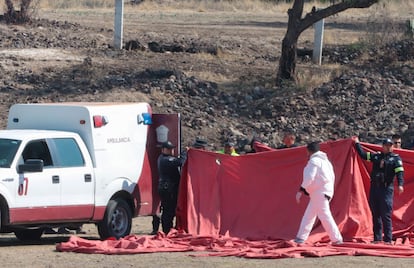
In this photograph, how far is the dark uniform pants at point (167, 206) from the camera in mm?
18734

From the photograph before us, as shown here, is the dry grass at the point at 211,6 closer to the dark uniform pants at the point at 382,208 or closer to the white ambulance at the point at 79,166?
the white ambulance at the point at 79,166

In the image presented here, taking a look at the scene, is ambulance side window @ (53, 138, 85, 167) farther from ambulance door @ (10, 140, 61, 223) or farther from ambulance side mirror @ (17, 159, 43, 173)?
ambulance side mirror @ (17, 159, 43, 173)

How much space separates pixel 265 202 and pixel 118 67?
43.5 ft

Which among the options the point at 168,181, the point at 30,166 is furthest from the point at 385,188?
the point at 30,166

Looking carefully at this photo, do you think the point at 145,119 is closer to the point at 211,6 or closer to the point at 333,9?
the point at 333,9

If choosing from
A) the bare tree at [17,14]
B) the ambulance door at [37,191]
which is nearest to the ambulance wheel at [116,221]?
the ambulance door at [37,191]

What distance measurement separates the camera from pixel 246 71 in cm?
3272

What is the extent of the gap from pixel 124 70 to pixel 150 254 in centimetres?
1509

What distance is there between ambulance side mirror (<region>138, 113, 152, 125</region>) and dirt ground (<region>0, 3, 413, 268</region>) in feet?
7.16

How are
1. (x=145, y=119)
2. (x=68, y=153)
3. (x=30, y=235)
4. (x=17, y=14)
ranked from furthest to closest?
(x=17, y=14) < (x=145, y=119) < (x=30, y=235) < (x=68, y=153)

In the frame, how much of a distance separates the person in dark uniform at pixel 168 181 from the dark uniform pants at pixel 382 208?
129 inches

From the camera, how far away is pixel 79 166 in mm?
17500

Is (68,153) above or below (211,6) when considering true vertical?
above

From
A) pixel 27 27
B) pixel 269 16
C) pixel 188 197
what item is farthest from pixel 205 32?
pixel 188 197
